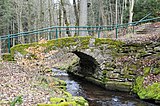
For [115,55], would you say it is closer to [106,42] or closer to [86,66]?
[106,42]

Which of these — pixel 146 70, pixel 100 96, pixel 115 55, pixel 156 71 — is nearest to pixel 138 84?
pixel 146 70

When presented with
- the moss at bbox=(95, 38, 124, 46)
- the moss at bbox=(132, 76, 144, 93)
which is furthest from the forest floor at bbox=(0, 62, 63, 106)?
the moss at bbox=(132, 76, 144, 93)

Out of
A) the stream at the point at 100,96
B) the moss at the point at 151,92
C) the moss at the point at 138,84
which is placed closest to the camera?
the moss at the point at 151,92

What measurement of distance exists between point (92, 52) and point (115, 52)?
1167mm

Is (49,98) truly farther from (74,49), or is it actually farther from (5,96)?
(74,49)

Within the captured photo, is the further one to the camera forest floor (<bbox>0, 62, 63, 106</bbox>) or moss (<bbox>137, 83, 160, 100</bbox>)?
moss (<bbox>137, 83, 160, 100</bbox>)

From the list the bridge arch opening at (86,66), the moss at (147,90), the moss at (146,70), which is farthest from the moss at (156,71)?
the bridge arch opening at (86,66)

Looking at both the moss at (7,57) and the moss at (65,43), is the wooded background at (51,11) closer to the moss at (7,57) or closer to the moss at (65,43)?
the moss at (65,43)

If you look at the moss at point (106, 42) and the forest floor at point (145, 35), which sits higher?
the forest floor at point (145, 35)

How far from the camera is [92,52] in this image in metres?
13.7

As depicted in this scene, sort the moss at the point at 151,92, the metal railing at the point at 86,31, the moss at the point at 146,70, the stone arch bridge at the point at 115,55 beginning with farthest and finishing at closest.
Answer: the metal railing at the point at 86,31
the stone arch bridge at the point at 115,55
the moss at the point at 146,70
the moss at the point at 151,92

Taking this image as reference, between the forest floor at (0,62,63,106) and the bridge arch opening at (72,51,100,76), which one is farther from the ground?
the forest floor at (0,62,63,106)

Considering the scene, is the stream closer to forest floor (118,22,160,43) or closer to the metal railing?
the metal railing

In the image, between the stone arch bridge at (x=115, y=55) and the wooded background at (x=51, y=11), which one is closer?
the stone arch bridge at (x=115, y=55)
